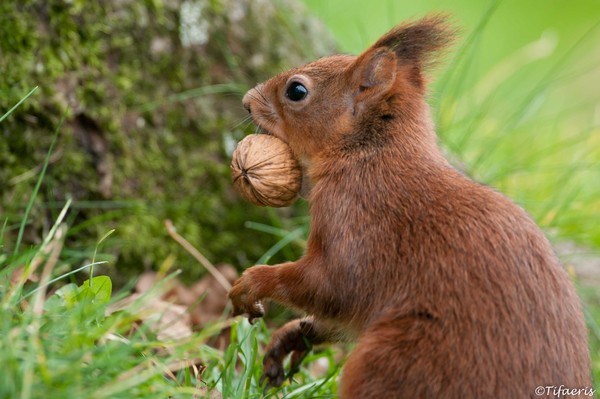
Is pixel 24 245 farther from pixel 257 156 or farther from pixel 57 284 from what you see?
pixel 257 156

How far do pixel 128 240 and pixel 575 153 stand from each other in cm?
349

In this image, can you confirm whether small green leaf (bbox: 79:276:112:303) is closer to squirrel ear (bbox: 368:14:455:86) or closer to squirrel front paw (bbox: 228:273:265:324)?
squirrel front paw (bbox: 228:273:265:324)

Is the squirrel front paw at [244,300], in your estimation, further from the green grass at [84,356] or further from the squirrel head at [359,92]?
the squirrel head at [359,92]

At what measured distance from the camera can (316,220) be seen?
2832 millimetres

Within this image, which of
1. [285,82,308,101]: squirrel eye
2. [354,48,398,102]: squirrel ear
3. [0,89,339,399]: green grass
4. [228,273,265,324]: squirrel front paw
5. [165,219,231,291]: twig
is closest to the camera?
[0,89,339,399]: green grass

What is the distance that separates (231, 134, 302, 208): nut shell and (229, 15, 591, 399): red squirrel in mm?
65

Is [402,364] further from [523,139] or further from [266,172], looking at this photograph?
[523,139]

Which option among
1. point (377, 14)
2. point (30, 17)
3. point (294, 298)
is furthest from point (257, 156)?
point (377, 14)

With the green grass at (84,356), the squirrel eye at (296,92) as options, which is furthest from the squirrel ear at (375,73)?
the green grass at (84,356)

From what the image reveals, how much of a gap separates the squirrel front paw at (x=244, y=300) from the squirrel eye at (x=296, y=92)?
69 cm

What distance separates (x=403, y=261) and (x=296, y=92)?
83 cm

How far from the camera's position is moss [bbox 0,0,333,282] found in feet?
12.2

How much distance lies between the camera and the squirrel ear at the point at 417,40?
9.90 ft

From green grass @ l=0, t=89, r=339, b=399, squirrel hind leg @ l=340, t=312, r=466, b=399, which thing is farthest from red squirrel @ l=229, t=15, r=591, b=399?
green grass @ l=0, t=89, r=339, b=399
